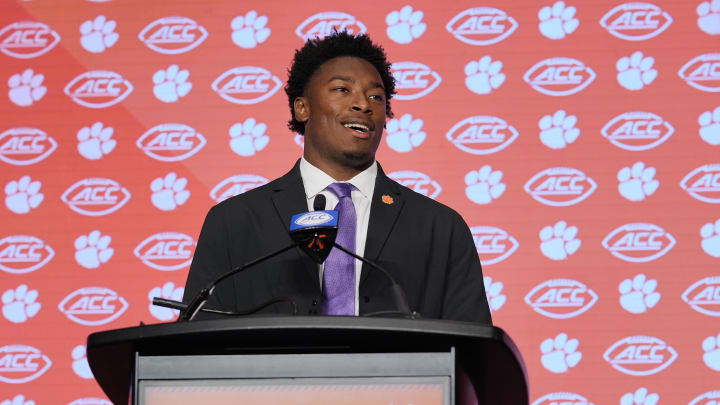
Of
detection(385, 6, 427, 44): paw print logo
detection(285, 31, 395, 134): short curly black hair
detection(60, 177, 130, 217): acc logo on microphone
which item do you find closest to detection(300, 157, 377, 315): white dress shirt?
detection(285, 31, 395, 134): short curly black hair

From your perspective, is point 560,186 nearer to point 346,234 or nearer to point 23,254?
point 346,234

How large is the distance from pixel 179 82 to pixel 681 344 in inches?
82.7

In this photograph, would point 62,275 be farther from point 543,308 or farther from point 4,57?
point 543,308

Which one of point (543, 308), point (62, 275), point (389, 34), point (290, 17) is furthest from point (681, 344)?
point (62, 275)

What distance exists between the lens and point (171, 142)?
4023 millimetres

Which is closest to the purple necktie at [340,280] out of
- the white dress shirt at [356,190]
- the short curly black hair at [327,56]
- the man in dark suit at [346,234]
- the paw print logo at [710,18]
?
the man in dark suit at [346,234]

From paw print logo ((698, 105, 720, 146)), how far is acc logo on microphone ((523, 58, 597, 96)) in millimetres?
434

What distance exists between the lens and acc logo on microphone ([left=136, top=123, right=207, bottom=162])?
158 inches

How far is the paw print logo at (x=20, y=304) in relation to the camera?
3.93m

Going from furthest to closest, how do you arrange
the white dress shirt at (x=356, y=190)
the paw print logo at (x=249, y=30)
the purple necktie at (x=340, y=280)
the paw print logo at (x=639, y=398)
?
the paw print logo at (x=249, y=30)
the paw print logo at (x=639, y=398)
the white dress shirt at (x=356, y=190)
the purple necktie at (x=340, y=280)

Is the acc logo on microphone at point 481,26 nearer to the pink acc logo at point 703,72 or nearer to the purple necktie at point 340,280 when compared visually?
the pink acc logo at point 703,72

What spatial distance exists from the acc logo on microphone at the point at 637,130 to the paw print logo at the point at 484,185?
1.41 feet

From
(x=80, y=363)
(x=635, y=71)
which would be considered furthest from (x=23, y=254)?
(x=635, y=71)

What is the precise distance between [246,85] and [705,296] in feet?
6.12
